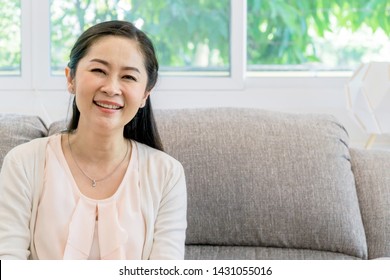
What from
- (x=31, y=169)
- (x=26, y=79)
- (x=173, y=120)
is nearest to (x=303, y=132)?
(x=173, y=120)

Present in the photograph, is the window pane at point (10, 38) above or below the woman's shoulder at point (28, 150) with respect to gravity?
above

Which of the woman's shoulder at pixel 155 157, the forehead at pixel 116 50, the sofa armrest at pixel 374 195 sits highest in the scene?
the forehead at pixel 116 50

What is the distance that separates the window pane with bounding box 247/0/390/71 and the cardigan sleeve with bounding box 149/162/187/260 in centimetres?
125

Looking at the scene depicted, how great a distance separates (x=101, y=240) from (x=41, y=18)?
4.50 feet

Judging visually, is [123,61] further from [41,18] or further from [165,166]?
[41,18]

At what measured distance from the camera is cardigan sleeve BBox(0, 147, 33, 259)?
5.43 feet

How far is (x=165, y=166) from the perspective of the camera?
1821 millimetres

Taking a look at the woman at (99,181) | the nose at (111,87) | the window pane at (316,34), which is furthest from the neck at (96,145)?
the window pane at (316,34)

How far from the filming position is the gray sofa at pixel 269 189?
2.02 metres

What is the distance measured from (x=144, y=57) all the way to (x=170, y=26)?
1.17 metres

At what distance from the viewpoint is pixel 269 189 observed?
2.04m

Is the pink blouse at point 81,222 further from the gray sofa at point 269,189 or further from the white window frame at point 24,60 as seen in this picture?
the white window frame at point 24,60

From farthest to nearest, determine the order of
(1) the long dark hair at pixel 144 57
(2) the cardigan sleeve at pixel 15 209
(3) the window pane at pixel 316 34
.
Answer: (3) the window pane at pixel 316 34
(1) the long dark hair at pixel 144 57
(2) the cardigan sleeve at pixel 15 209

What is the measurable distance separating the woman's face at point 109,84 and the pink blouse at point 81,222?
0.15 m
